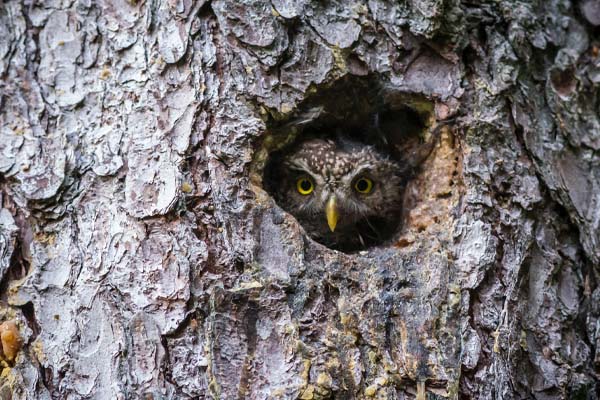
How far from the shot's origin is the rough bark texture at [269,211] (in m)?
2.58

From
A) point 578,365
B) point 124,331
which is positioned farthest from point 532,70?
point 124,331

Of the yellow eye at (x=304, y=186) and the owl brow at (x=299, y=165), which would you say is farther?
the yellow eye at (x=304, y=186)

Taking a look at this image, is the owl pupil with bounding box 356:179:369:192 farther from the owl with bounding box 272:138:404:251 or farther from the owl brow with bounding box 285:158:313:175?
the owl brow with bounding box 285:158:313:175

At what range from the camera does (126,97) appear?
9.19 feet

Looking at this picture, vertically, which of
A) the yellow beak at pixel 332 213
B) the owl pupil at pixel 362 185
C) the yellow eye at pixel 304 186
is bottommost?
the yellow beak at pixel 332 213

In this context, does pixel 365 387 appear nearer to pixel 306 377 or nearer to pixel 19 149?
pixel 306 377

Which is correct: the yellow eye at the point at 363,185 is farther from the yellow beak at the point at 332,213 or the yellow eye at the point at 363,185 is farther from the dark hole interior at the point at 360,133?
the yellow beak at the point at 332,213

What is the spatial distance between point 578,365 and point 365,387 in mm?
943

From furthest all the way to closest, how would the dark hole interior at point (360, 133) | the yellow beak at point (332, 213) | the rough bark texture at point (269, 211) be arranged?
the yellow beak at point (332, 213) < the dark hole interior at point (360, 133) < the rough bark texture at point (269, 211)

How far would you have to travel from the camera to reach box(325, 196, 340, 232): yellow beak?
373 centimetres

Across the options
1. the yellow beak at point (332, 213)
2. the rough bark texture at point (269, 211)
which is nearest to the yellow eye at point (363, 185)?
Result: the yellow beak at point (332, 213)

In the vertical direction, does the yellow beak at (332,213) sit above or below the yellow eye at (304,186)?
below

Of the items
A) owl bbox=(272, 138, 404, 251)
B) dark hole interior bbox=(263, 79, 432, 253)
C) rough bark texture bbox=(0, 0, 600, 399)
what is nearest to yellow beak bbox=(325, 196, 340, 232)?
owl bbox=(272, 138, 404, 251)

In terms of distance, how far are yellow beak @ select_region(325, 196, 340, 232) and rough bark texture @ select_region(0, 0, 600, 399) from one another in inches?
32.2
